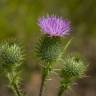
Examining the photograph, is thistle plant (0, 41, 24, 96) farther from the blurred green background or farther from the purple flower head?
the blurred green background

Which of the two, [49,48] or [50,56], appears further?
[49,48]

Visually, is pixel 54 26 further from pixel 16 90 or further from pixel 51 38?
pixel 16 90

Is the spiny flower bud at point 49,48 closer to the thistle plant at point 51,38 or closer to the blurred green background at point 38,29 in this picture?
the thistle plant at point 51,38

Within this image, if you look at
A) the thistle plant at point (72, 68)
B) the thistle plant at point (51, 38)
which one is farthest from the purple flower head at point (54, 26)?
the thistle plant at point (72, 68)

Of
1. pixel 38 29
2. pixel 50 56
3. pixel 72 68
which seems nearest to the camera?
pixel 50 56

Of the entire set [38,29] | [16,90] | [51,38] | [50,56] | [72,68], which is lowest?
[16,90]

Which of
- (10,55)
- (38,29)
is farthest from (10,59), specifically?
(38,29)

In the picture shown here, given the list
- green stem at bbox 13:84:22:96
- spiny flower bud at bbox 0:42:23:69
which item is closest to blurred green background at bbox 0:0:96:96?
spiny flower bud at bbox 0:42:23:69

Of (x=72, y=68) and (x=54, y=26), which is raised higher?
(x=54, y=26)
